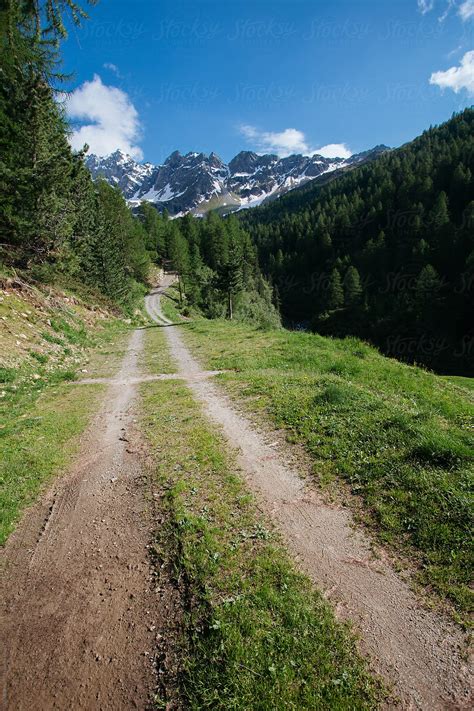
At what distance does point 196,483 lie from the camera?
684cm

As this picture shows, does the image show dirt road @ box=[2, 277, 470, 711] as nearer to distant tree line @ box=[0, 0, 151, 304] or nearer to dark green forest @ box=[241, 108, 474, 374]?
distant tree line @ box=[0, 0, 151, 304]

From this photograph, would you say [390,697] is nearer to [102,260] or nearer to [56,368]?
[56,368]

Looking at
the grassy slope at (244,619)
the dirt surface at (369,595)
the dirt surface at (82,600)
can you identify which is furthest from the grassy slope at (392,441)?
the dirt surface at (82,600)

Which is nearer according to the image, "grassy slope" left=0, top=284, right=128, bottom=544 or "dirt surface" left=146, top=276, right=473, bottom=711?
"dirt surface" left=146, top=276, right=473, bottom=711

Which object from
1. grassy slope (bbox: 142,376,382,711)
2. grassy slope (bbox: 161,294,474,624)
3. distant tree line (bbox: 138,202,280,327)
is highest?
distant tree line (bbox: 138,202,280,327)

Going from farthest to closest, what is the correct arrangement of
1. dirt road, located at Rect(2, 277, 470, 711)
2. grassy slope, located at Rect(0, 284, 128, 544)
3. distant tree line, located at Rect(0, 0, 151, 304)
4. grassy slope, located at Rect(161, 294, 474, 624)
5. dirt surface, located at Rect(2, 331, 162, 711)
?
distant tree line, located at Rect(0, 0, 151, 304), grassy slope, located at Rect(0, 284, 128, 544), grassy slope, located at Rect(161, 294, 474, 624), dirt surface, located at Rect(2, 331, 162, 711), dirt road, located at Rect(2, 277, 470, 711)

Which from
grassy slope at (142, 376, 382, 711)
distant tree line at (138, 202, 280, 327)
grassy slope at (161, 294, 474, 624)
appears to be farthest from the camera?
distant tree line at (138, 202, 280, 327)

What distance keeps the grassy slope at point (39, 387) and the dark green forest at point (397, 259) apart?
66.6m

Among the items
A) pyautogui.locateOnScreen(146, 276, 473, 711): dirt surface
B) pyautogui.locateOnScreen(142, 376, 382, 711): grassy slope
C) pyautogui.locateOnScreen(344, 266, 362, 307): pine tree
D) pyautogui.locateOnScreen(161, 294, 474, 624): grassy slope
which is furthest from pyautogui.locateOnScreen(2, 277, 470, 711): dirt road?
pyautogui.locateOnScreen(344, 266, 362, 307): pine tree

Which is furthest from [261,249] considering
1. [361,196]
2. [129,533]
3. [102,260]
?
[129,533]

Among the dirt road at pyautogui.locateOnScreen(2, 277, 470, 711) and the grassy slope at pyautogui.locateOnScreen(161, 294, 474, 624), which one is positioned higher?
the grassy slope at pyautogui.locateOnScreen(161, 294, 474, 624)

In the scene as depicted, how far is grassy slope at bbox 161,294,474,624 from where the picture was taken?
15.8 feet

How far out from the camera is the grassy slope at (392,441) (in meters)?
4.82

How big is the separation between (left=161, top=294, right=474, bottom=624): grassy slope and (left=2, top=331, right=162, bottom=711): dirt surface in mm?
3855
